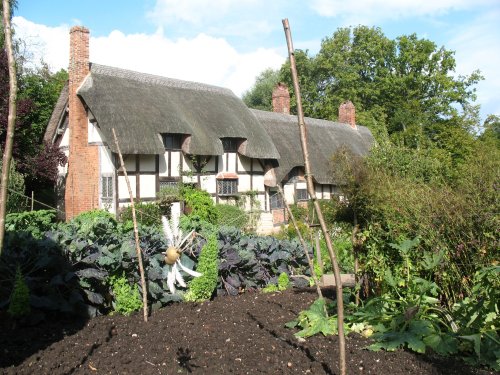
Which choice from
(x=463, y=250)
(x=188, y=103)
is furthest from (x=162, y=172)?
(x=463, y=250)

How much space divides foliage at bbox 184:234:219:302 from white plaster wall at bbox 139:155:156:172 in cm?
1047

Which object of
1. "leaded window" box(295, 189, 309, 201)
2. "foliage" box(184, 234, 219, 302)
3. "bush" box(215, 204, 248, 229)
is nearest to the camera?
"foliage" box(184, 234, 219, 302)

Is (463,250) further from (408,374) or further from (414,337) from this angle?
(408,374)

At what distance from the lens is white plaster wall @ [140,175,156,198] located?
15.9m

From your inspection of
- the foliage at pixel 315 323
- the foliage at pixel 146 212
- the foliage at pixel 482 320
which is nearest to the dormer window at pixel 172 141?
the foliage at pixel 146 212

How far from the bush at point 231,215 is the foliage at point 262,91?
2799 centimetres

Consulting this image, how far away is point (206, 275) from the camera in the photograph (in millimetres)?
5801

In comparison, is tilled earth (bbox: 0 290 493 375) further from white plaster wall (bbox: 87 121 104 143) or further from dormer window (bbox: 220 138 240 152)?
dormer window (bbox: 220 138 240 152)

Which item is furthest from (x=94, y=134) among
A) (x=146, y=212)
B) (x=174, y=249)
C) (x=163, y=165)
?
(x=174, y=249)

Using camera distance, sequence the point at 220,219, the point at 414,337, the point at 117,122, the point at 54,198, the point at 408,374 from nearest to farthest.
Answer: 1. the point at 408,374
2. the point at 414,337
3. the point at 117,122
4. the point at 220,219
5. the point at 54,198

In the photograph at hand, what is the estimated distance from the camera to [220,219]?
650 inches

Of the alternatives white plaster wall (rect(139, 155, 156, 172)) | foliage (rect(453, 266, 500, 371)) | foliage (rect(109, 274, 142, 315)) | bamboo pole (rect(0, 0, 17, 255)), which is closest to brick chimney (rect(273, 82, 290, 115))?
white plaster wall (rect(139, 155, 156, 172))

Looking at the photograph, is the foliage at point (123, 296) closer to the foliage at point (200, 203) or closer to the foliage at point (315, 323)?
the foliage at point (315, 323)

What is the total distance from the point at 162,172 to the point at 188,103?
3.69 metres
